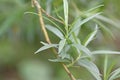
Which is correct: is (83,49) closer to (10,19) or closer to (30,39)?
(10,19)

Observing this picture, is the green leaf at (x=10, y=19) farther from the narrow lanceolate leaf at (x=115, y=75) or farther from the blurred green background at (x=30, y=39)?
the narrow lanceolate leaf at (x=115, y=75)

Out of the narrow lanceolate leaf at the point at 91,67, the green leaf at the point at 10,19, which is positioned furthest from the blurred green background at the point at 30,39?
the narrow lanceolate leaf at the point at 91,67

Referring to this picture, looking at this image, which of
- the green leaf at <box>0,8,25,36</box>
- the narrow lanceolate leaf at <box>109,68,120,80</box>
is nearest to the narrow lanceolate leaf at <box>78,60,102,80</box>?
the narrow lanceolate leaf at <box>109,68,120,80</box>

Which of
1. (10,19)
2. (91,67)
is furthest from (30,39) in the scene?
(91,67)

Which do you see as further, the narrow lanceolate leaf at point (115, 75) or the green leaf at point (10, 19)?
the green leaf at point (10, 19)

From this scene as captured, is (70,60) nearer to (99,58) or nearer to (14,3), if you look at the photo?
(14,3)

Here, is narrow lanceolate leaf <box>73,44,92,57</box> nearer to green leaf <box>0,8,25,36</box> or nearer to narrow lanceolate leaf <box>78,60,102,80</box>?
narrow lanceolate leaf <box>78,60,102,80</box>
